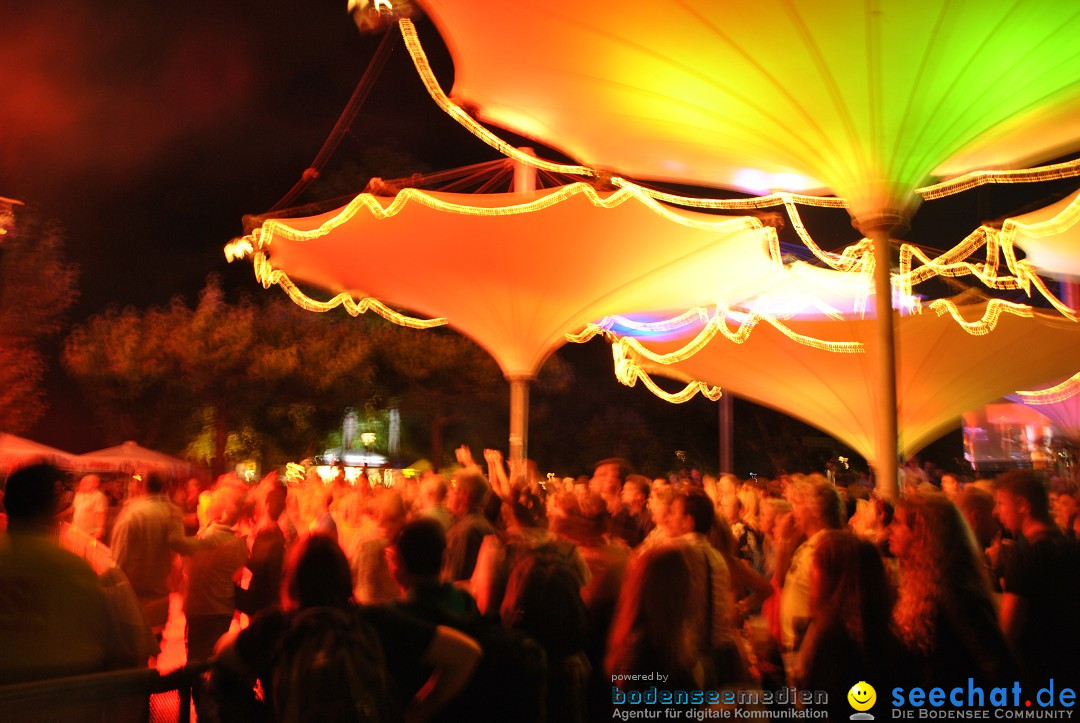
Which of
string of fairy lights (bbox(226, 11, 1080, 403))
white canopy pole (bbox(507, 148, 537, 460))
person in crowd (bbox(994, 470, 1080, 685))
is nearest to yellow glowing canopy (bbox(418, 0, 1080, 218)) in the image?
string of fairy lights (bbox(226, 11, 1080, 403))

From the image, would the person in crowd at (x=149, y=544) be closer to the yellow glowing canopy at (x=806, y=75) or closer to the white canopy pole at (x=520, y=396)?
the yellow glowing canopy at (x=806, y=75)

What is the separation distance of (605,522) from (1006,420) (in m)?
35.7

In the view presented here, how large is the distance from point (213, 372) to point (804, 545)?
25.8 metres

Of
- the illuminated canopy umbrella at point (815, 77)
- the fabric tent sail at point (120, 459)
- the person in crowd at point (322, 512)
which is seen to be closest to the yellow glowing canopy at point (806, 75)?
the illuminated canopy umbrella at point (815, 77)

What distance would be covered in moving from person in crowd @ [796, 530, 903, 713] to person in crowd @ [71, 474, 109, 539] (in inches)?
313

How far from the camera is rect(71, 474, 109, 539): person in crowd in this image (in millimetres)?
9470

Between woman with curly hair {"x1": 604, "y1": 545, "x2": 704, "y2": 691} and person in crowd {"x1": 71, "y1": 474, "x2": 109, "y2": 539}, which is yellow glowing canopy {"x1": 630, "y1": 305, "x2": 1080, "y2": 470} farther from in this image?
woman with curly hair {"x1": 604, "y1": 545, "x2": 704, "y2": 691}

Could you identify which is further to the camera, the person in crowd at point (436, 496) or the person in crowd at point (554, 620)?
the person in crowd at point (436, 496)

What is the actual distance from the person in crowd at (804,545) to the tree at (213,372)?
81.9 ft

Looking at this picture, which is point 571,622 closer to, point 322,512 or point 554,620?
point 554,620

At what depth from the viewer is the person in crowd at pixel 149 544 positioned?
6438 mm

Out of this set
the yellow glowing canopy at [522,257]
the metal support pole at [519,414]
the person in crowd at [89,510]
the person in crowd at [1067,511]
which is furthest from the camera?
the metal support pole at [519,414]

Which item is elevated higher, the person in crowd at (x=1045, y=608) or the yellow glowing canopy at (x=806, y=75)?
the yellow glowing canopy at (x=806, y=75)

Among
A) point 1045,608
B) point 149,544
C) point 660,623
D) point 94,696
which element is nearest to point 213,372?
point 149,544
